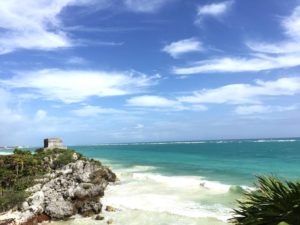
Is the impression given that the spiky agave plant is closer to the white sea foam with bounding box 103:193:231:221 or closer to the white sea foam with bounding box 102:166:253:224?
the white sea foam with bounding box 103:193:231:221

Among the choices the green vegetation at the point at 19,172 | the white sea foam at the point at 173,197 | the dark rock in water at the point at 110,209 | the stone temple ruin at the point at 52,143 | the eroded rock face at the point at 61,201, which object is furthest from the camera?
the stone temple ruin at the point at 52,143

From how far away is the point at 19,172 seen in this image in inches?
1939

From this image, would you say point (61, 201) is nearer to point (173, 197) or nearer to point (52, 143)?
point (173, 197)

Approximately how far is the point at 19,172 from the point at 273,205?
144ft

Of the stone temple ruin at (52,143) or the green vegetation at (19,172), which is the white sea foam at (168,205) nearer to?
the green vegetation at (19,172)

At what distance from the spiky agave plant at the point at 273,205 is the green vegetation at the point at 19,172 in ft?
92.8

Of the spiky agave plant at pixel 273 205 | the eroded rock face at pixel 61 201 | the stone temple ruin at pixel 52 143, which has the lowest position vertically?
the eroded rock face at pixel 61 201

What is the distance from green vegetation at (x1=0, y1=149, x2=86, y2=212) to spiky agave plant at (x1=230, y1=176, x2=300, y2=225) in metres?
28.3

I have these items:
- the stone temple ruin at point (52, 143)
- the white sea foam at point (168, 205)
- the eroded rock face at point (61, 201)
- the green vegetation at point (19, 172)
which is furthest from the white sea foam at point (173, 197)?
the stone temple ruin at point (52, 143)

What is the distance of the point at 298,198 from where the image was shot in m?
9.10

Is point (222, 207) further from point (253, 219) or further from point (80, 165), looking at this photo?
point (253, 219)

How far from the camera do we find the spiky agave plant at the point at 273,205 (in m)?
8.91

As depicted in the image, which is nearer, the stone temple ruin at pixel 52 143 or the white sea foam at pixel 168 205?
the white sea foam at pixel 168 205

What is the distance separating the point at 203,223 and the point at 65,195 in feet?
41.0
